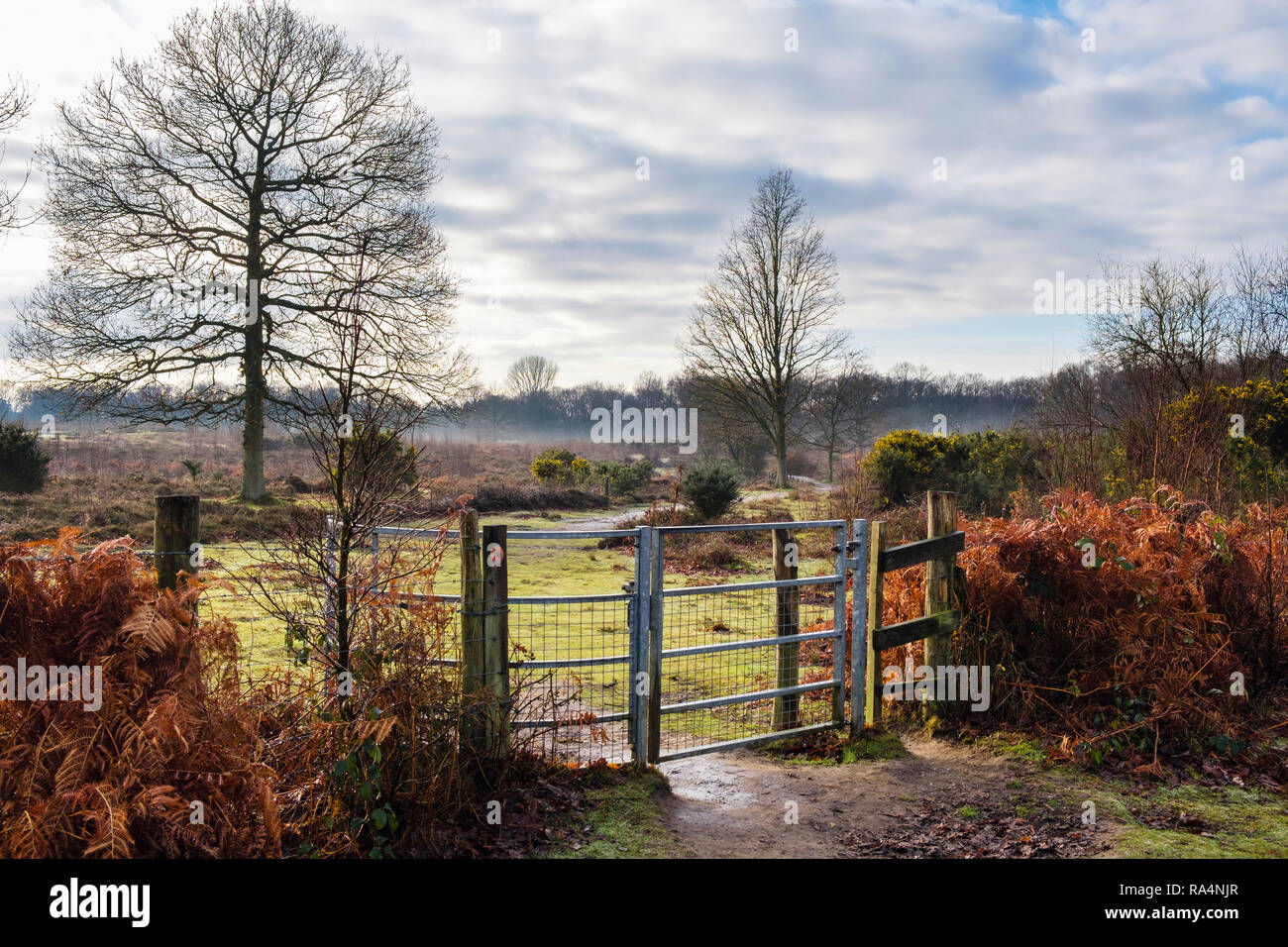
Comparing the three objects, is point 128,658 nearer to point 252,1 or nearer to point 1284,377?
point 1284,377

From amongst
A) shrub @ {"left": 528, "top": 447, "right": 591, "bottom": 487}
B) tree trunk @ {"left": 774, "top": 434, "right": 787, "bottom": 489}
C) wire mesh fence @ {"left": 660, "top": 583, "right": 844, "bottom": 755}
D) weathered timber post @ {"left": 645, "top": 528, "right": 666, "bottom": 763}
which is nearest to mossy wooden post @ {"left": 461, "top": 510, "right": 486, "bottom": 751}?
weathered timber post @ {"left": 645, "top": 528, "right": 666, "bottom": 763}

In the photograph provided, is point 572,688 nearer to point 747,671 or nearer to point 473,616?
point 747,671

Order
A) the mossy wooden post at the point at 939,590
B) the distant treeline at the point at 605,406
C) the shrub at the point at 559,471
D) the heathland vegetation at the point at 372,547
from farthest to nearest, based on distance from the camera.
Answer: the distant treeline at the point at 605,406 → the shrub at the point at 559,471 → the mossy wooden post at the point at 939,590 → the heathland vegetation at the point at 372,547

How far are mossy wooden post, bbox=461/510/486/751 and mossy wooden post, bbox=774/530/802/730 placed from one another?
8.65ft

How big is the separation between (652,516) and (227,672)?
16.3 m

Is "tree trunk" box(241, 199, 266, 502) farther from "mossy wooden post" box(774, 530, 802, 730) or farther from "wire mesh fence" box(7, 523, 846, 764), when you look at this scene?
"mossy wooden post" box(774, 530, 802, 730)

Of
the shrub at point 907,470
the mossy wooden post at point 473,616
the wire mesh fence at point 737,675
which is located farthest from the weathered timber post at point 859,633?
the shrub at point 907,470

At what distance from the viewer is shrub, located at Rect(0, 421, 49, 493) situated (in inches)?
824

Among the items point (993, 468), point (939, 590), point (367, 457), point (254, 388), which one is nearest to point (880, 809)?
point (939, 590)

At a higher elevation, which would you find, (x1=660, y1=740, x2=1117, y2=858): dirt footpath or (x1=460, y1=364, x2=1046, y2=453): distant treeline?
(x1=460, y1=364, x2=1046, y2=453): distant treeline

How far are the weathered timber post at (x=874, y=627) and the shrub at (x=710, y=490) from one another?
45.5 ft

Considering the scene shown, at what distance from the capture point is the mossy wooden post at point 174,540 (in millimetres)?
4805

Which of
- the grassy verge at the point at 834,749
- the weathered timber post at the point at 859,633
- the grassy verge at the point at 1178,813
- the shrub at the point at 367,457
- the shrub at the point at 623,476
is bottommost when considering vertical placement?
the grassy verge at the point at 834,749

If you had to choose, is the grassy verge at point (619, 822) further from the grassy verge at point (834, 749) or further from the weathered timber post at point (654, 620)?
the grassy verge at point (834, 749)
